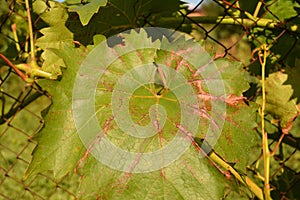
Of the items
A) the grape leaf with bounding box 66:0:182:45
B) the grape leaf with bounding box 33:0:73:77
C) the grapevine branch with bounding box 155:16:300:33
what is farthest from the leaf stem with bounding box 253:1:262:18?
the grape leaf with bounding box 33:0:73:77

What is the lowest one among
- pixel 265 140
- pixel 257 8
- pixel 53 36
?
pixel 265 140

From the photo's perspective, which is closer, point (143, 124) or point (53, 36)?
point (143, 124)

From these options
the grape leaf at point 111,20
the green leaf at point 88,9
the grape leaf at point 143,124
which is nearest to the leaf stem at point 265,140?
the grape leaf at point 143,124

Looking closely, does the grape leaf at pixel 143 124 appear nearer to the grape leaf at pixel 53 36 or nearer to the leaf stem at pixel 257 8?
the grape leaf at pixel 53 36

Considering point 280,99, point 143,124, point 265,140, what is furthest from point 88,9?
point 280,99

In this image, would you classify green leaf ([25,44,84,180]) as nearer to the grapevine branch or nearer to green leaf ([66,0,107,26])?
green leaf ([66,0,107,26])

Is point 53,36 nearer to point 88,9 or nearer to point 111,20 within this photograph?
point 111,20
